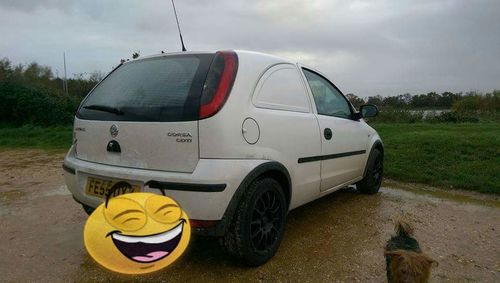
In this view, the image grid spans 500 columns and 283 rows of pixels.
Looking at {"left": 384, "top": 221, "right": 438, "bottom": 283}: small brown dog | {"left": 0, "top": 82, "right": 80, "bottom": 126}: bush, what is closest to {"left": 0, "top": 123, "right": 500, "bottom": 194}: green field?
{"left": 384, "top": 221, "right": 438, "bottom": 283}: small brown dog

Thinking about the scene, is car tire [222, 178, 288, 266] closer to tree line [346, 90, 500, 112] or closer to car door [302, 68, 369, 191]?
car door [302, 68, 369, 191]

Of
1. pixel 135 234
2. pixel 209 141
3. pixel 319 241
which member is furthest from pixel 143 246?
pixel 319 241

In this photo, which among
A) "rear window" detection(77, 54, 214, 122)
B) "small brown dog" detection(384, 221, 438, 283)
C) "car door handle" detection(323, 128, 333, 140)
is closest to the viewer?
"small brown dog" detection(384, 221, 438, 283)

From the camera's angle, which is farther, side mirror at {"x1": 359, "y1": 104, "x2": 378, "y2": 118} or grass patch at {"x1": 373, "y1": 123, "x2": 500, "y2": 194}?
grass patch at {"x1": 373, "y1": 123, "x2": 500, "y2": 194}

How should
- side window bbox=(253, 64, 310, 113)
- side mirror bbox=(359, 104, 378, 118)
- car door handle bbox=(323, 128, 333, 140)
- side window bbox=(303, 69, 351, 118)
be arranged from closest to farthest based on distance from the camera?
side window bbox=(253, 64, 310, 113) → car door handle bbox=(323, 128, 333, 140) → side window bbox=(303, 69, 351, 118) → side mirror bbox=(359, 104, 378, 118)

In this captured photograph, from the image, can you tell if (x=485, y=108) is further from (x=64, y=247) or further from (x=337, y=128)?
(x=64, y=247)

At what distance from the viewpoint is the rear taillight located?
103 inches

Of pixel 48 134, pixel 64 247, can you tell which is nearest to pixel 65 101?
pixel 48 134

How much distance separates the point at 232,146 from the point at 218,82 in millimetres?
441

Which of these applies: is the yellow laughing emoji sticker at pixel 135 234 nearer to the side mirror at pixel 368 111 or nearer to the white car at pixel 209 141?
the white car at pixel 209 141

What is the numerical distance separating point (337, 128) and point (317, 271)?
1.57 m

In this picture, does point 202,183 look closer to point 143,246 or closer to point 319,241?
point 143,246

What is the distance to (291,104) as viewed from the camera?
338cm

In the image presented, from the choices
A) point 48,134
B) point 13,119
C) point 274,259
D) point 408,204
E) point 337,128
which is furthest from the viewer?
point 13,119
